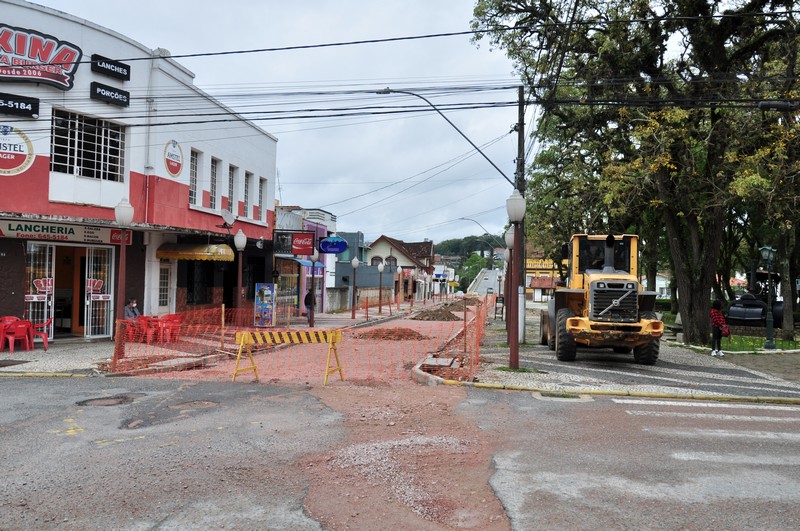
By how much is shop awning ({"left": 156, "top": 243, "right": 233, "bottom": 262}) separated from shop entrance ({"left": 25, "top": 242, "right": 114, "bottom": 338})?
5.28 feet

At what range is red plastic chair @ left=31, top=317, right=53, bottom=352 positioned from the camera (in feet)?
48.4

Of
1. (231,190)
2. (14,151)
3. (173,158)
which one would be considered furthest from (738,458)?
(231,190)

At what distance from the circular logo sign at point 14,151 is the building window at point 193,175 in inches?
224

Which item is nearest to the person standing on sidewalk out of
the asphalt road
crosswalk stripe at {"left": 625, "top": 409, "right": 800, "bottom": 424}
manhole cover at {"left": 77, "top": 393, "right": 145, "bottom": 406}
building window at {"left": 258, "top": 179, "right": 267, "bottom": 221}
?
building window at {"left": 258, "top": 179, "right": 267, "bottom": 221}

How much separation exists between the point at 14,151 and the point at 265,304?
9.96 meters

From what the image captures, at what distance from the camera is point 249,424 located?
24.8 feet

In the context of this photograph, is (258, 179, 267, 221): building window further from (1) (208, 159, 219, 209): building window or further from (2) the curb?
(2) the curb

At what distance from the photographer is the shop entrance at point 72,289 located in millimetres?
15797

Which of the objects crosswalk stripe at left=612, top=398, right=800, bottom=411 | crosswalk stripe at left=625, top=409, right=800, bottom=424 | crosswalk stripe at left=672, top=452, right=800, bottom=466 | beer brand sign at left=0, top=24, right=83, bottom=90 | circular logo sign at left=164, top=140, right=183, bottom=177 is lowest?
crosswalk stripe at left=612, top=398, right=800, bottom=411

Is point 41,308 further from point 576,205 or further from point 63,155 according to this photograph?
point 576,205

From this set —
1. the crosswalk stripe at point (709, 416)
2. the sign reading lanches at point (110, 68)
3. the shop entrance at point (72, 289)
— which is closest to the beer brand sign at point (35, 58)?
the sign reading lanches at point (110, 68)

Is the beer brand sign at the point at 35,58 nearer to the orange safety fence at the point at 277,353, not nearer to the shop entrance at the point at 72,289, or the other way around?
the shop entrance at the point at 72,289

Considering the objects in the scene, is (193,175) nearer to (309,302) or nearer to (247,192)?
(247,192)

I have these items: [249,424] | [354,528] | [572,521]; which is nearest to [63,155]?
[249,424]
